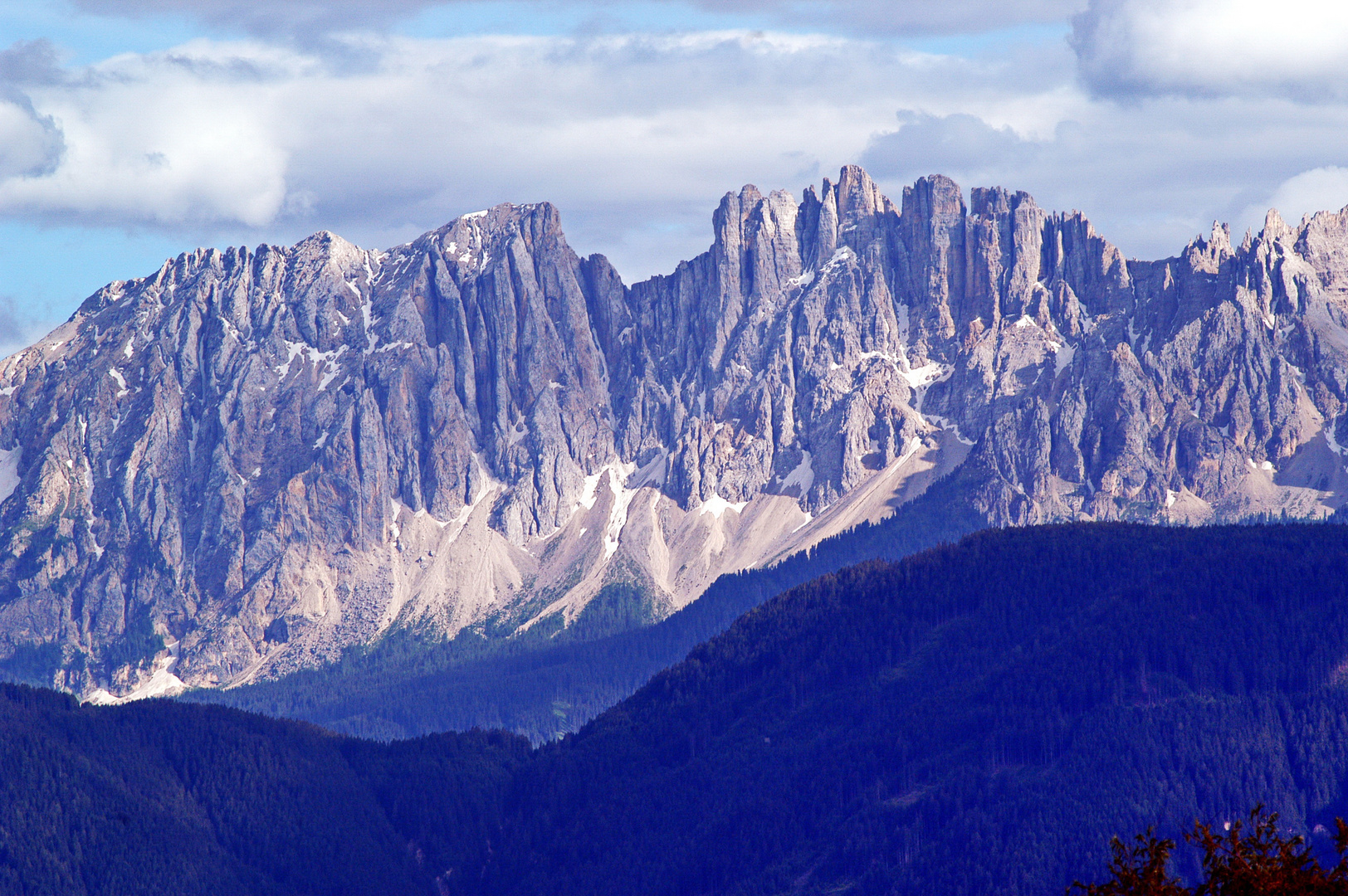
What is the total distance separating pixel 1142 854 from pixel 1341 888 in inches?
274

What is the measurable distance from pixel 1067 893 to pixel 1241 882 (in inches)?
240

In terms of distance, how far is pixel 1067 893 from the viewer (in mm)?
67500

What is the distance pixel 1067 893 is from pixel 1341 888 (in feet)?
30.3

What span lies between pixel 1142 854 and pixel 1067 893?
310 cm

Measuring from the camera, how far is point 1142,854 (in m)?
67.9

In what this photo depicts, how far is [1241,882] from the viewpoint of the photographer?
64750 mm

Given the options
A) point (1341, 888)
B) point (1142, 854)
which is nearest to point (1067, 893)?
point (1142, 854)

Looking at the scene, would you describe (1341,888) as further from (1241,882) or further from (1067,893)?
(1067,893)

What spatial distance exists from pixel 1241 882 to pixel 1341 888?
10.5 feet

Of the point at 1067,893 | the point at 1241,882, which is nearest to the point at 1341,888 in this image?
the point at 1241,882

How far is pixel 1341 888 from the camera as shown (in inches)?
2515

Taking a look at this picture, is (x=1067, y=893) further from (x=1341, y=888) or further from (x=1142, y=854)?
(x=1341, y=888)
